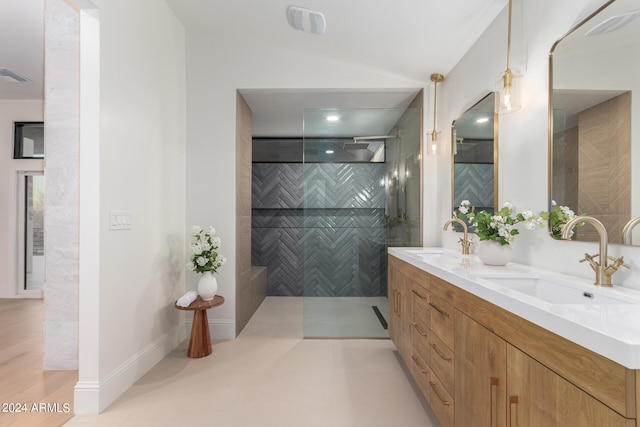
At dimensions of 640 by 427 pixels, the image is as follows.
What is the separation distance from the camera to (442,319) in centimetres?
161

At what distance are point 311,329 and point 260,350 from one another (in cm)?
59

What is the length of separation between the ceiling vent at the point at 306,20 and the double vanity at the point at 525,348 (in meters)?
2.06

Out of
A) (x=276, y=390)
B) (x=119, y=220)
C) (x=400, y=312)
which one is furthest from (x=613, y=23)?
(x=119, y=220)

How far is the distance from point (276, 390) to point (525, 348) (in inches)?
69.4

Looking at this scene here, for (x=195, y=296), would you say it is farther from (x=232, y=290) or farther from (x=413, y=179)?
(x=413, y=179)

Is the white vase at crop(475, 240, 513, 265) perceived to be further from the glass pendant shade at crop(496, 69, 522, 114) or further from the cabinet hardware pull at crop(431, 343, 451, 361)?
the glass pendant shade at crop(496, 69, 522, 114)

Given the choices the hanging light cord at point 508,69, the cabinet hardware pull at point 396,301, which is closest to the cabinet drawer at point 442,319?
the cabinet hardware pull at point 396,301

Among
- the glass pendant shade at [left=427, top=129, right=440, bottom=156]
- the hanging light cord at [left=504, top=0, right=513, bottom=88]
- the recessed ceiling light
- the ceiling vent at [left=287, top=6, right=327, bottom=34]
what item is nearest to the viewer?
the recessed ceiling light

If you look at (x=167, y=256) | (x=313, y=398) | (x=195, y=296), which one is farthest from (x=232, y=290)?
(x=313, y=398)

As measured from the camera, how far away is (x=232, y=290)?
10.6ft

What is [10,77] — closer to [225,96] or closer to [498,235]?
[225,96]

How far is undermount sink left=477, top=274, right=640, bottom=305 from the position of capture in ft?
3.66

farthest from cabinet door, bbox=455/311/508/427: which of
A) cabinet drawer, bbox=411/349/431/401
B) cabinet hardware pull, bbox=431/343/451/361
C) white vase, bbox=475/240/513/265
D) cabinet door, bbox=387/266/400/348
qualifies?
cabinet door, bbox=387/266/400/348

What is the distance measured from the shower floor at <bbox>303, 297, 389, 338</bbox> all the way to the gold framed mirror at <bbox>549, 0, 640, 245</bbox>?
2036 mm
